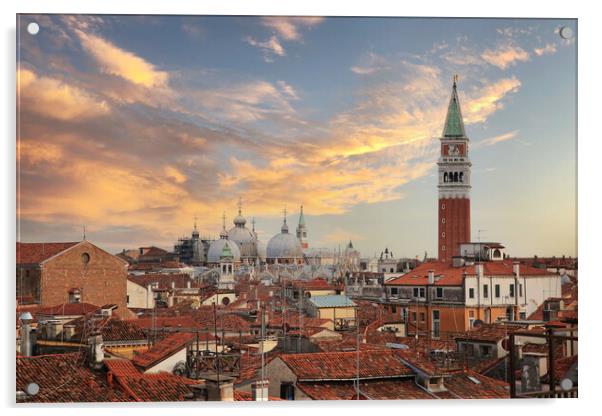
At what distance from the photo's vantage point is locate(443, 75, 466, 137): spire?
7734 millimetres

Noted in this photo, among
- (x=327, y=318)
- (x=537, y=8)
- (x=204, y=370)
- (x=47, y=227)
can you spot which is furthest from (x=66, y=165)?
(x=537, y=8)

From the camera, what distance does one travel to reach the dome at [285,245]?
7.82 meters

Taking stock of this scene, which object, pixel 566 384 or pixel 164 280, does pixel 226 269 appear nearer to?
pixel 164 280

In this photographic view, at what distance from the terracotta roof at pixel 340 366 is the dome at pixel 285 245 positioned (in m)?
0.81

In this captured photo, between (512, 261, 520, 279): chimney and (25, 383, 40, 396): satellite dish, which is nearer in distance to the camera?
(25, 383, 40, 396): satellite dish

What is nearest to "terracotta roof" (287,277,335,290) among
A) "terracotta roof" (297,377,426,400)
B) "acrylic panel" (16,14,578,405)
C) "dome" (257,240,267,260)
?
"acrylic panel" (16,14,578,405)

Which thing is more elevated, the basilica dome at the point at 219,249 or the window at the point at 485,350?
the basilica dome at the point at 219,249

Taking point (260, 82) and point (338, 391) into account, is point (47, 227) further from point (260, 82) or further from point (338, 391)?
point (338, 391)

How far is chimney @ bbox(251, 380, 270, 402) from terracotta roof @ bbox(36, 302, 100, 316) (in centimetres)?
135

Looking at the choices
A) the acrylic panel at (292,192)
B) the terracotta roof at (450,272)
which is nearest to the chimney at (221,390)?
the acrylic panel at (292,192)

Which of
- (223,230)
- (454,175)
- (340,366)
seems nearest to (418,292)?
(340,366)

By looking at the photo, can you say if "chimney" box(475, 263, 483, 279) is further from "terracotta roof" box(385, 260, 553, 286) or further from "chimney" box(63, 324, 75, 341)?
"chimney" box(63, 324, 75, 341)

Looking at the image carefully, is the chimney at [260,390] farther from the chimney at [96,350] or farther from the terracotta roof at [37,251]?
the terracotta roof at [37,251]
